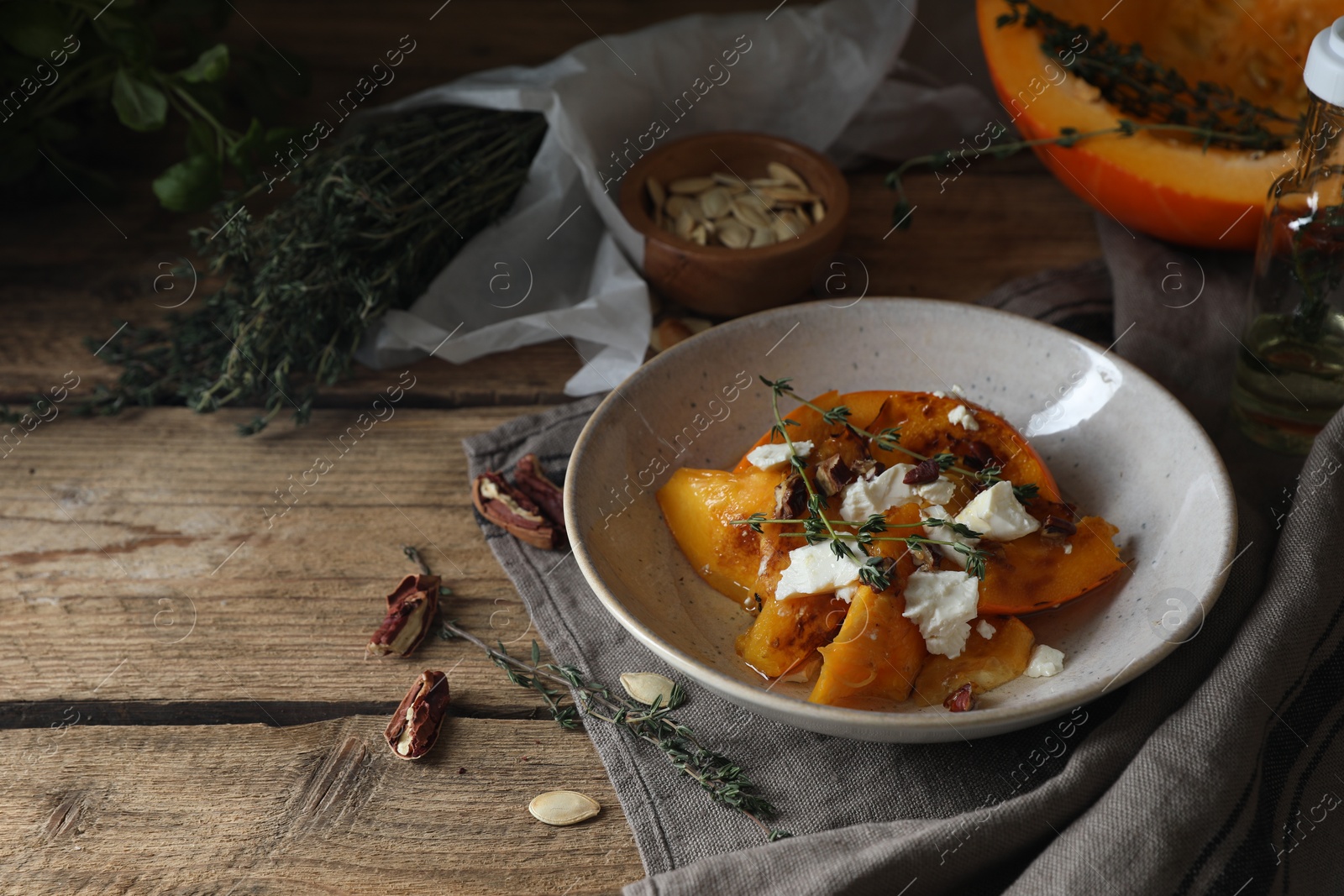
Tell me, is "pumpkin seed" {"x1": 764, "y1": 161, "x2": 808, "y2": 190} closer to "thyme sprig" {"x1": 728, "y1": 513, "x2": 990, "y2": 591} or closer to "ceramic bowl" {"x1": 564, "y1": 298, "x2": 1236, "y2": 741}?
"ceramic bowl" {"x1": 564, "y1": 298, "x2": 1236, "y2": 741}

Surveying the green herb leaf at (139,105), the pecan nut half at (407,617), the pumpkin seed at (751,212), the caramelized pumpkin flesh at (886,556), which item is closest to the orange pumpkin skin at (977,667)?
the caramelized pumpkin flesh at (886,556)

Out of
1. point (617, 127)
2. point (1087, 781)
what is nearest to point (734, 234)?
point (617, 127)

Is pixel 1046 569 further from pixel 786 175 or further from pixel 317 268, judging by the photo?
pixel 317 268

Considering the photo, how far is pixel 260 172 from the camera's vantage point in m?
1.71

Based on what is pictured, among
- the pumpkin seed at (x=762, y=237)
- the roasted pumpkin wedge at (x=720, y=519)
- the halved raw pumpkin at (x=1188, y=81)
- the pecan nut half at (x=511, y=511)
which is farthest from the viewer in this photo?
the pumpkin seed at (x=762, y=237)

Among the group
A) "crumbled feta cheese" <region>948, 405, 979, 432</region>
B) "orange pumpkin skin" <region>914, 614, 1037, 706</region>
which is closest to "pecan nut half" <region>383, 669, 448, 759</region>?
"orange pumpkin skin" <region>914, 614, 1037, 706</region>

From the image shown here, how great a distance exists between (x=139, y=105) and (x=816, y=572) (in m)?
1.15

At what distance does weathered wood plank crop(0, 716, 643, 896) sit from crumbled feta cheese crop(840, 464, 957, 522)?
0.34 m

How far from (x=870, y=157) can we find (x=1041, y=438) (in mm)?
801

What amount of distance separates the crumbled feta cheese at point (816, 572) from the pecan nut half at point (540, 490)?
13.1 inches

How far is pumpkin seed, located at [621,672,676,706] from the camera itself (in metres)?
1.05

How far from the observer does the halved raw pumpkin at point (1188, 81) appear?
1396 millimetres

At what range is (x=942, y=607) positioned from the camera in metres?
0.95

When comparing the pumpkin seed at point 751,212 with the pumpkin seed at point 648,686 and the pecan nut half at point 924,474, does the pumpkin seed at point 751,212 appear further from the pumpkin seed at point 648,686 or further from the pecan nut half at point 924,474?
the pumpkin seed at point 648,686
